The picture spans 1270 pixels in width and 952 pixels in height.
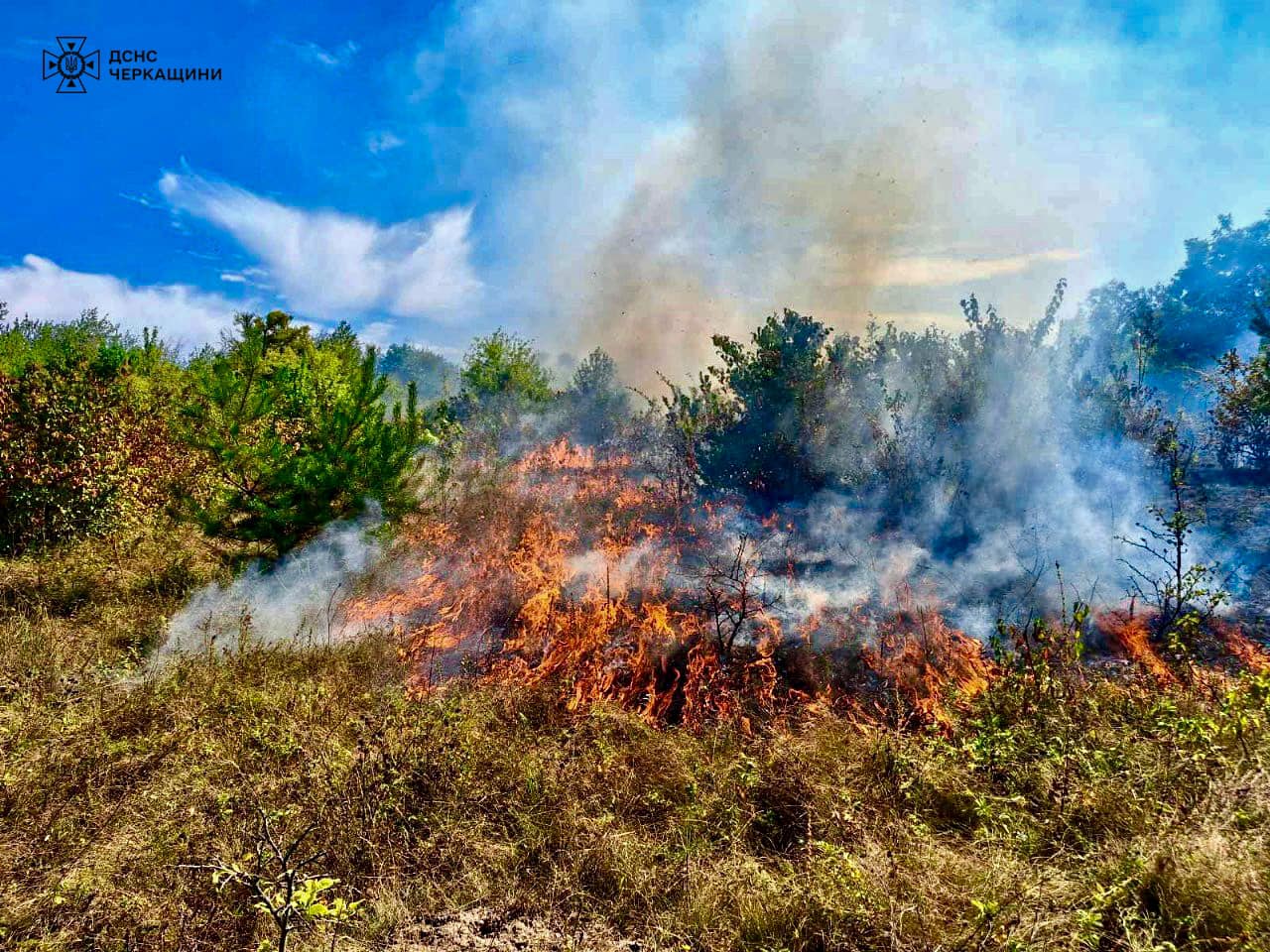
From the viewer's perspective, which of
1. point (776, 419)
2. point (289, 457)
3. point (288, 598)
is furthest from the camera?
point (776, 419)

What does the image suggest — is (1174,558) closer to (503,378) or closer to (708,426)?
(708,426)

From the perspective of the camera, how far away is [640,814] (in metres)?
4.32

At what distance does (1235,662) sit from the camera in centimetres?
630

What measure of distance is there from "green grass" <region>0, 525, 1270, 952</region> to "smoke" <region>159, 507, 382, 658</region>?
4.45ft

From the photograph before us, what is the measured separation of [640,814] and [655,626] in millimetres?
3133

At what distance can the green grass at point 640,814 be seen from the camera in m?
2.94

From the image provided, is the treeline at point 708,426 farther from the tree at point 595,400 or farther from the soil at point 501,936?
the soil at point 501,936

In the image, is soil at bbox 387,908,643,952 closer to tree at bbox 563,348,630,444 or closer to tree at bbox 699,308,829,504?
tree at bbox 699,308,829,504

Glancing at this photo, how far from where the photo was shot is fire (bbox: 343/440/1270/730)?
625 centimetres

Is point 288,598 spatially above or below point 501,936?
above

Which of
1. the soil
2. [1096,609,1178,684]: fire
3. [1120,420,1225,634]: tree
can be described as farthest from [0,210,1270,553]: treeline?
the soil

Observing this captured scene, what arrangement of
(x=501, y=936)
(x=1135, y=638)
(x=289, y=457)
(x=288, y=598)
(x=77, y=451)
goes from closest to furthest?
(x=501, y=936) → (x=1135, y=638) → (x=289, y=457) → (x=288, y=598) → (x=77, y=451)

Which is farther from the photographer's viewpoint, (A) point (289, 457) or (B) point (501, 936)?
(A) point (289, 457)

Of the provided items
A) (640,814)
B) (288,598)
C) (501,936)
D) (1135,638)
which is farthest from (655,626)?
(1135,638)
